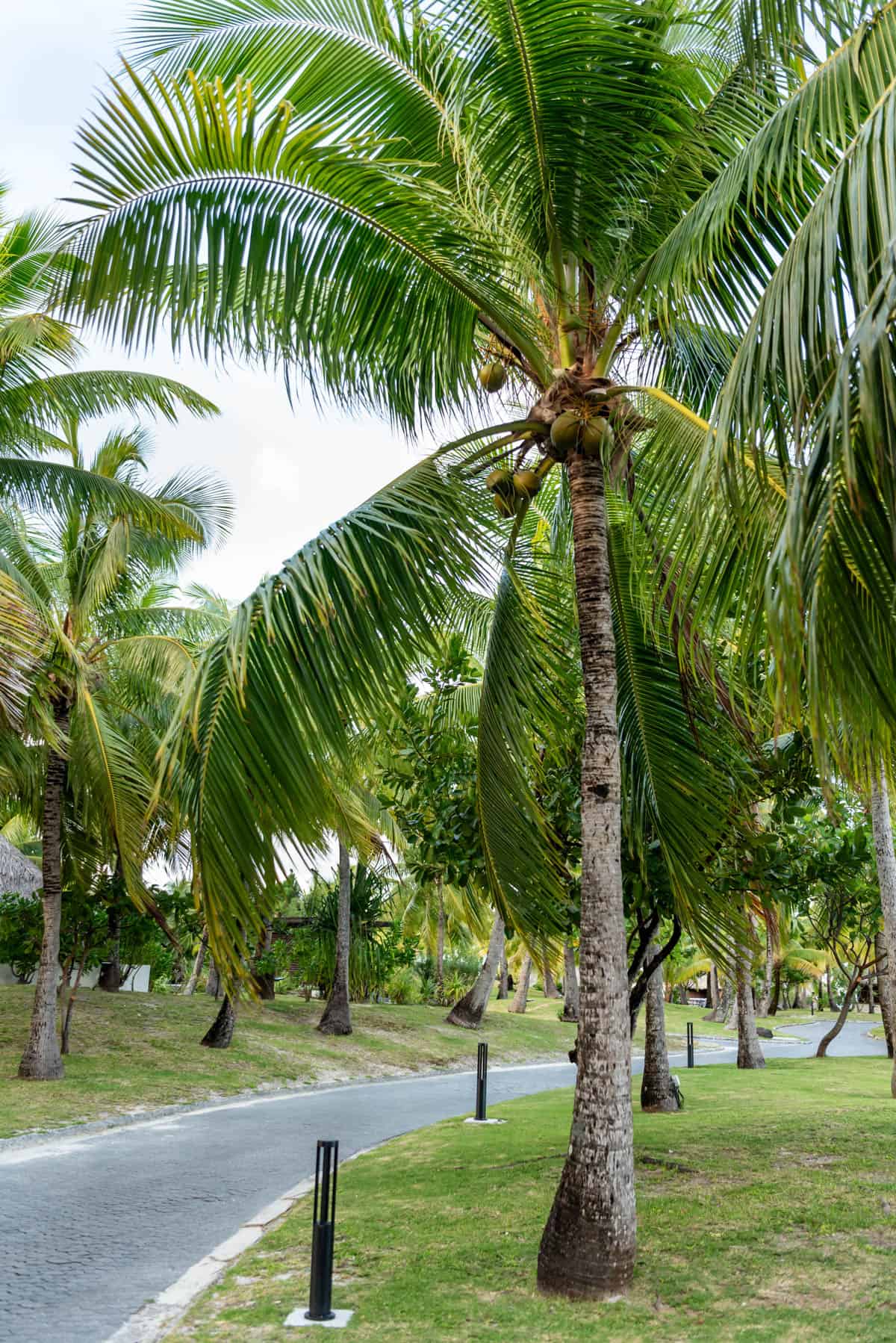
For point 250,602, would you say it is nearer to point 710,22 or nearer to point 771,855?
point 710,22

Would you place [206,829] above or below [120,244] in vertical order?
below

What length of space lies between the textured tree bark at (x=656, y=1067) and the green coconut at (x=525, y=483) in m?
7.65

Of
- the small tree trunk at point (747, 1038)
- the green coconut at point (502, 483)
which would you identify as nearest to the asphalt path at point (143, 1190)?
the green coconut at point (502, 483)

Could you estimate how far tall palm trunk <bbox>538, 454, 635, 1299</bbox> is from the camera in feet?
18.3

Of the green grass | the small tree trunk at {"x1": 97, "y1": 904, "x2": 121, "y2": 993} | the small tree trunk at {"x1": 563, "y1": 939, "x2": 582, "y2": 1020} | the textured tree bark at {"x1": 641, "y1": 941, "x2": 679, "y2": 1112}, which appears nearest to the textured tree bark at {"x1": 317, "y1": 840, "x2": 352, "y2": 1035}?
the green grass

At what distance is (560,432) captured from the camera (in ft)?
20.6

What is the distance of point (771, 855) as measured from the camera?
8648 mm

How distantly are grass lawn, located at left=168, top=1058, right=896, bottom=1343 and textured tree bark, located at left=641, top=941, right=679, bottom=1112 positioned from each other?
6.60 feet

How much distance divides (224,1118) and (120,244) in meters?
11.0

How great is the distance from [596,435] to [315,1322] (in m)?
5.01

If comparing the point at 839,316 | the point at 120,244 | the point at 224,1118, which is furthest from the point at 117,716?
the point at 839,316

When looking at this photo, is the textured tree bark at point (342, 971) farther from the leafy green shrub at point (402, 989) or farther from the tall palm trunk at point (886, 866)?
the tall palm trunk at point (886, 866)

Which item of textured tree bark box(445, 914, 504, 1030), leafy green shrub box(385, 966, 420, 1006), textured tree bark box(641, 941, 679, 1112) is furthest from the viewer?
leafy green shrub box(385, 966, 420, 1006)

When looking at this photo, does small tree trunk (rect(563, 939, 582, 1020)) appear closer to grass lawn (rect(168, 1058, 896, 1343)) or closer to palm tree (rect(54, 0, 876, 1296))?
grass lawn (rect(168, 1058, 896, 1343))
